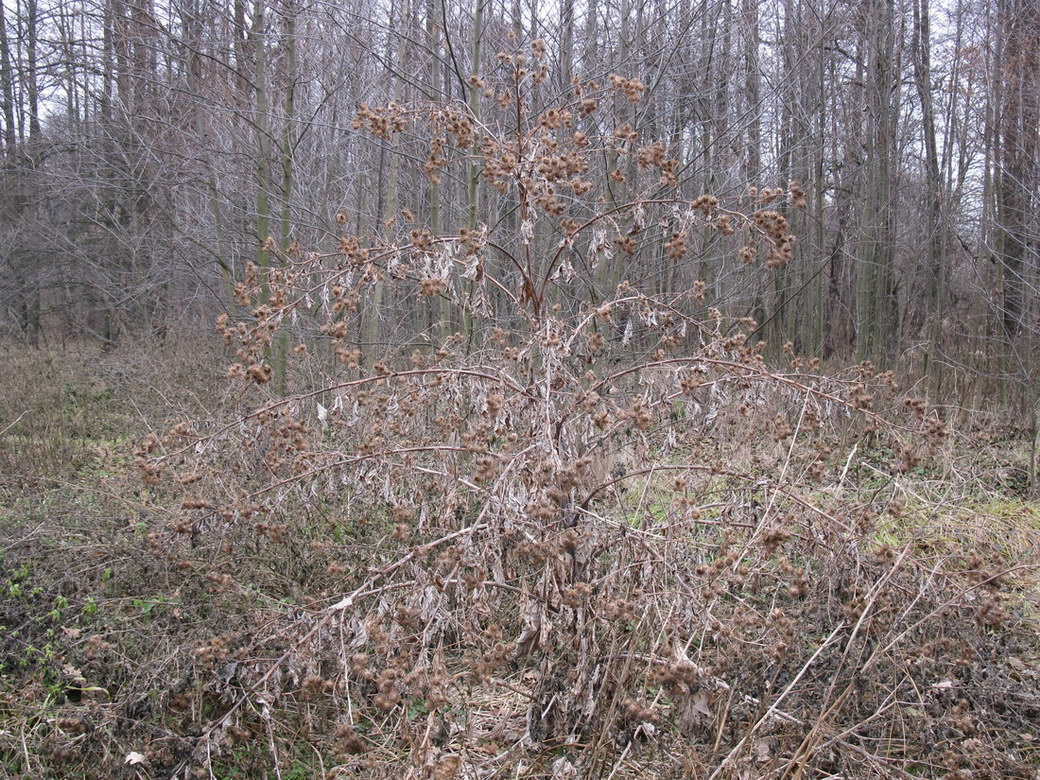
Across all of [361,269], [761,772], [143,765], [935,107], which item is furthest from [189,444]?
[935,107]

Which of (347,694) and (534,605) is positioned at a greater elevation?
(534,605)

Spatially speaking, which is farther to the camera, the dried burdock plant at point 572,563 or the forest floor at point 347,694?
the forest floor at point 347,694

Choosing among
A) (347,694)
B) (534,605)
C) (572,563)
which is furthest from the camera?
(572,563)

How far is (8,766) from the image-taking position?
10.4 feet

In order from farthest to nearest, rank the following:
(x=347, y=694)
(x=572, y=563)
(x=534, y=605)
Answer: (x=572, y=563)
(x=534, y=605)
(x=347, y=694)

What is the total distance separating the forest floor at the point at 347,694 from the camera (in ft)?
9.21

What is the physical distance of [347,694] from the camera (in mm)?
2582

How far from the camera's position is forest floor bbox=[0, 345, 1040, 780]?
281 centimetres

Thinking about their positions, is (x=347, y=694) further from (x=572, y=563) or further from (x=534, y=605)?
(x=572, y=563)

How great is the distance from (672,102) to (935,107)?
753 cm

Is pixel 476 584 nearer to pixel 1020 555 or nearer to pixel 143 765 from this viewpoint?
pixel 143 765

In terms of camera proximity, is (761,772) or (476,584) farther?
(761,772)

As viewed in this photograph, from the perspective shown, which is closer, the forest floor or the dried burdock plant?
the dried burdock plant

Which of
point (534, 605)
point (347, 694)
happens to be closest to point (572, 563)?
point (534, 605)
